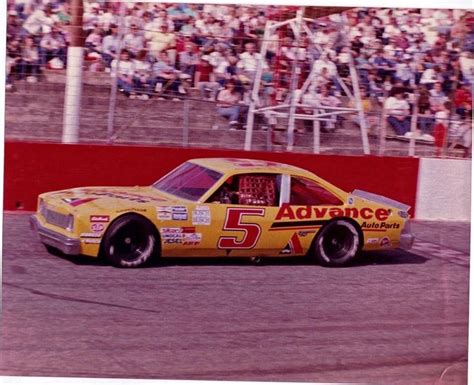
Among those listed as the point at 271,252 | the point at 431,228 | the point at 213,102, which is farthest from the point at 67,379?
the point at 431,228

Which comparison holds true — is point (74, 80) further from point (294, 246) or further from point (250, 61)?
point (294, 246)

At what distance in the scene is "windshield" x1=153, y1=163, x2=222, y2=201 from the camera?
27.8 ft

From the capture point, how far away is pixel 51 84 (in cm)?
836

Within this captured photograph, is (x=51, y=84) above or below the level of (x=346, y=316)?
above

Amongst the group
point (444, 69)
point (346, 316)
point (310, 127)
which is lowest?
point (346, 316)

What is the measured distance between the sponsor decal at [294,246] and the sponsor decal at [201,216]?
738 millimetres

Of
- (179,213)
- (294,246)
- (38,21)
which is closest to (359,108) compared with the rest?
(294,246)

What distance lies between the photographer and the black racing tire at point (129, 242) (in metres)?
8.30

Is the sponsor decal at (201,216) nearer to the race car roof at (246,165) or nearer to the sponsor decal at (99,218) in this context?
the race car roof at (246,165)

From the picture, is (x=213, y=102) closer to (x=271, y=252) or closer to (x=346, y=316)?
(x=271, y=252)

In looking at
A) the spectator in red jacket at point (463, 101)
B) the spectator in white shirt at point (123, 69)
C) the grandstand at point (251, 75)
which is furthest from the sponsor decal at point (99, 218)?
the spectator in red jacket at point (463, 101)

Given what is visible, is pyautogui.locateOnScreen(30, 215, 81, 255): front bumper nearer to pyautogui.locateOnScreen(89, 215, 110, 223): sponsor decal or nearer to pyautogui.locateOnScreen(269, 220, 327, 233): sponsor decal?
pyautogui.locateOnScreen(89, 215, 110, 223): sponsor decal

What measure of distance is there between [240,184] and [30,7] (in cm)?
231

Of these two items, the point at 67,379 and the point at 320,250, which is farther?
the point at 320,250
